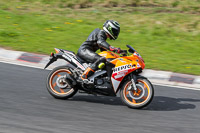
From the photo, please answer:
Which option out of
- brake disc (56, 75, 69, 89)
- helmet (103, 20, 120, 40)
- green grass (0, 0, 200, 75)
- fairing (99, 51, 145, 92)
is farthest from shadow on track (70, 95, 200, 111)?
green grass (0, 0, 200, 75)

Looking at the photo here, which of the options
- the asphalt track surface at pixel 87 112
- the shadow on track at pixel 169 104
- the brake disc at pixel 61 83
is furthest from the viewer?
the brake disc at pixel 61 83

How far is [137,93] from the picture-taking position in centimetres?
692

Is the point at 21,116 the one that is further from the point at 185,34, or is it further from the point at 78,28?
the point at 185,34

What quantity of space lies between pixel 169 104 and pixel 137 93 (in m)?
0.87

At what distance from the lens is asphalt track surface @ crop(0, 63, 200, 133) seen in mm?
5797

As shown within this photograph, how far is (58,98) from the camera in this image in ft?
24.2

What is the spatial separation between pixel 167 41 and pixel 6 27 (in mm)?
5258

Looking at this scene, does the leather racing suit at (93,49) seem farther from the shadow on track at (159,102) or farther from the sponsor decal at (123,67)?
the shadow on track at (159,102)

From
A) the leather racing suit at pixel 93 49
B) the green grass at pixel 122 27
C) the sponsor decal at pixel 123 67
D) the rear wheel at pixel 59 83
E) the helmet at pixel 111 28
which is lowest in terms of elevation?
the rear wheel at pixel 59 83

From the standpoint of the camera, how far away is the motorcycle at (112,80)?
6.84 metres

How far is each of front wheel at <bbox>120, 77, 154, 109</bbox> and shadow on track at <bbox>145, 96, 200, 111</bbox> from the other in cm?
26

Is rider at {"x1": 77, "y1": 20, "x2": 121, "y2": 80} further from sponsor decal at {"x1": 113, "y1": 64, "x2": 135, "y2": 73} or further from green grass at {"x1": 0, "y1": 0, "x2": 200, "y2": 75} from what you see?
green grass at {"x1": 0, "y1": 0, "x2": 200, "y2": 75}

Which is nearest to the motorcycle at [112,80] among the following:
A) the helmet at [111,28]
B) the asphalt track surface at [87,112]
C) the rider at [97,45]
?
the rider at [97,45]

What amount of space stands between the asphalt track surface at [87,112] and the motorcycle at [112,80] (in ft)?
0.70
